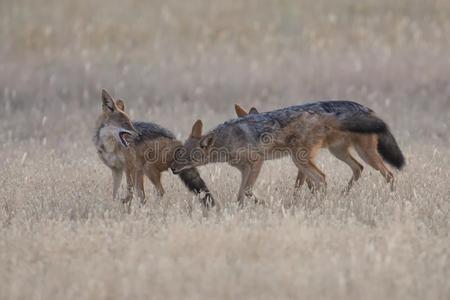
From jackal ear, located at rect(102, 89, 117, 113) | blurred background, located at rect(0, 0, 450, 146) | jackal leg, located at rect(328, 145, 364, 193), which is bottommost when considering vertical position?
jackal leg, located at rect(328, 145, 364, 193)

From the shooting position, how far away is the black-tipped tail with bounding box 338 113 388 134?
9.73m

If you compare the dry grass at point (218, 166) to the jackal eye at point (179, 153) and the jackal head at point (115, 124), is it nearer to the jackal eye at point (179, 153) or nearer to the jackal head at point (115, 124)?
the jackal eye at point (179, 153)

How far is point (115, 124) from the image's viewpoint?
9.72m

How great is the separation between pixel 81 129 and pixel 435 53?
7.89 meters

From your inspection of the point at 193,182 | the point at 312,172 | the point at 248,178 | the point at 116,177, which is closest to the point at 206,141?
the point at 193,182

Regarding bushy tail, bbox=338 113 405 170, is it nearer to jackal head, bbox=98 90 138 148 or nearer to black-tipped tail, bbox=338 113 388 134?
black-tipped tail, bbox=338 113 388 134

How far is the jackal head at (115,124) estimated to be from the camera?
9.56 metres

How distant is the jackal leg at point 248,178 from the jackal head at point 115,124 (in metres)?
1.20

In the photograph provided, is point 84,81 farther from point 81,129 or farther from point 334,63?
point 334,63

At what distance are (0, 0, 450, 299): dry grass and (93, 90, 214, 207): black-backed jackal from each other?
11.1 inches

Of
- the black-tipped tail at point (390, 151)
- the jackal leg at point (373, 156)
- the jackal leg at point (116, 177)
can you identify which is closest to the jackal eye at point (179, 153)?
the jackal leg at point (116, 177)

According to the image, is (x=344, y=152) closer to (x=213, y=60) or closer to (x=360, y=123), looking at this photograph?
(x=360, y=123)

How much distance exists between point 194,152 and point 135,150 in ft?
2.06

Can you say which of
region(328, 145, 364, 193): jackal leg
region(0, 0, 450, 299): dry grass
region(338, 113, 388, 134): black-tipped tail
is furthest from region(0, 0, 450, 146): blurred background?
region(338, 113, 388, 134): black-tipped tail
